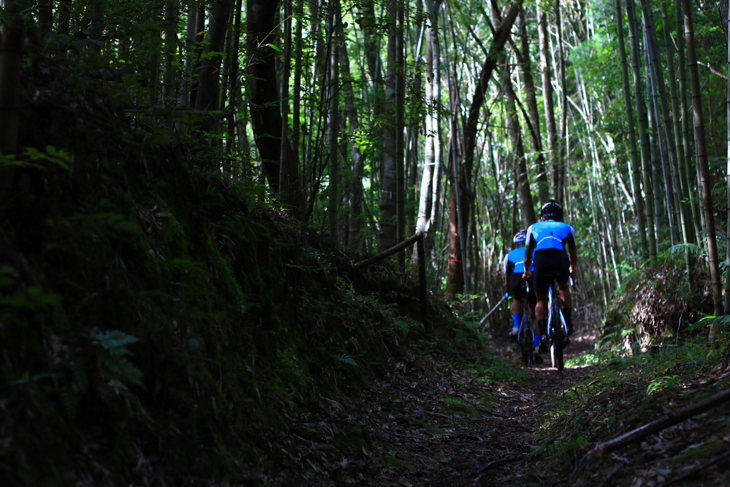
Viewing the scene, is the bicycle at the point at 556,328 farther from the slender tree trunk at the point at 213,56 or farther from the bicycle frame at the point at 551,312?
the slender tree trunk at the point at 213,56

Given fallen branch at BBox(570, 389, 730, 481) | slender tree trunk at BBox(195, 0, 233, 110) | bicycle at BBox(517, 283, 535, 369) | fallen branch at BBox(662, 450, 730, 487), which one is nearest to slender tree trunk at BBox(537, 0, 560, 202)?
bicycle at BBox(517, 283, 535, 369)

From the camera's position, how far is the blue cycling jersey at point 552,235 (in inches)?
231

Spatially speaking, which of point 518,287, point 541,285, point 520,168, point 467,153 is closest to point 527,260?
point 541,285

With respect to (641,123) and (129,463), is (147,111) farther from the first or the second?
(641,123)

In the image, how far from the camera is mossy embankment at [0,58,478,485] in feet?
4.94

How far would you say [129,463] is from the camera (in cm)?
164

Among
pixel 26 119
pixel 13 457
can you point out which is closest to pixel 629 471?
pixel 13 457

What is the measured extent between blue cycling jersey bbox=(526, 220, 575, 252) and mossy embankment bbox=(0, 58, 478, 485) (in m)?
3.28

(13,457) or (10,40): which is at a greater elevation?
(10,40)

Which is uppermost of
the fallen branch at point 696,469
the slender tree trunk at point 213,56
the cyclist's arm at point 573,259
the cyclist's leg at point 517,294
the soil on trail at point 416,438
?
the slender tree trunk at point 213,56

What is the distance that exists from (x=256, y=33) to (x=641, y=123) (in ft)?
14.6

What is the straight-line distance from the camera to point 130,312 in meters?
1.93

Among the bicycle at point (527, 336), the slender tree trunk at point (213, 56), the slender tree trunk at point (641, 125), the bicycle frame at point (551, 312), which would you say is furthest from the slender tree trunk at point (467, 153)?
the slender tree trunk at point (213, 56)

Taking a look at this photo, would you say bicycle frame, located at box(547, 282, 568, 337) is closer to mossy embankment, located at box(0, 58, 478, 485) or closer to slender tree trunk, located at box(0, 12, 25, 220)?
Answer: mossy embankment, located at box(0, 58, 478, 485)
